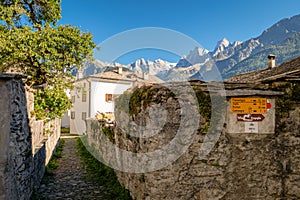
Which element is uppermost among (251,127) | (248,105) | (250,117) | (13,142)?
(248,105)

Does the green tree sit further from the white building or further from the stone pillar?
the white building

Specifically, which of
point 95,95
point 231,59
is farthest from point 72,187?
point 231,59

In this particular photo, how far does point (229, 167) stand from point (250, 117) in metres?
0.79

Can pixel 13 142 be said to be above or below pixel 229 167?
above

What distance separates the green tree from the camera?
855 centimetres

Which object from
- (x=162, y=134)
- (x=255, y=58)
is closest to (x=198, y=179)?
(x=162, y=134)

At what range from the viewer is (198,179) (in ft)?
10.0

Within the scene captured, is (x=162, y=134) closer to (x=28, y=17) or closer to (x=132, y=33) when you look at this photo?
(x=132, y=33)

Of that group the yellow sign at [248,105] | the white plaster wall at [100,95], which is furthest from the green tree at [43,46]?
the white plaster wall at [100,95]

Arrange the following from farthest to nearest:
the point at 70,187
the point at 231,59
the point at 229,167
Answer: the point at 231,59 < the point at 70,187 < the point at 229,167

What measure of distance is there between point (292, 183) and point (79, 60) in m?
9.27

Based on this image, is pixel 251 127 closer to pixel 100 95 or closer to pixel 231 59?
pixel 100 95

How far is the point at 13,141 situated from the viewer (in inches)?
129

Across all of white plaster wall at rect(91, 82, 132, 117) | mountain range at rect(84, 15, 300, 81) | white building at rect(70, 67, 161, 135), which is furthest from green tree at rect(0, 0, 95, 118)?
white plaster wall at rect(91, 82, 132, 117)
